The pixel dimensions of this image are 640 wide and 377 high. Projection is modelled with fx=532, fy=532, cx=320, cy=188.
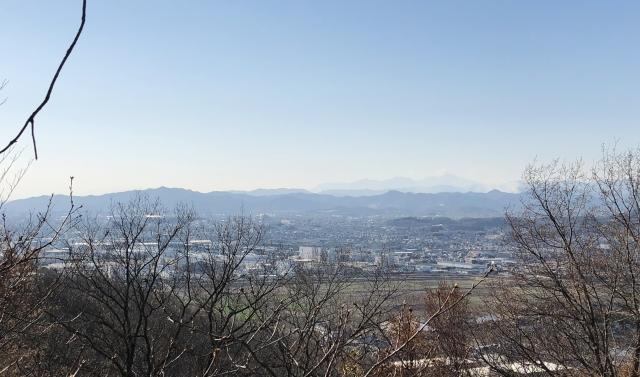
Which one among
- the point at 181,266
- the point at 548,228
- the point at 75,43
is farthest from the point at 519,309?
the point at 75,43

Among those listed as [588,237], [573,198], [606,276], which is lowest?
[606,276]

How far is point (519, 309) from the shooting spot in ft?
33.8

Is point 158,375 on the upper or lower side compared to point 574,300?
upper

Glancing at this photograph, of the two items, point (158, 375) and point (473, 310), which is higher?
point (158, 375)

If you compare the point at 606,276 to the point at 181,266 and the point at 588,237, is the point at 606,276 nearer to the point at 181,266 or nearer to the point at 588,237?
the point at 588,237

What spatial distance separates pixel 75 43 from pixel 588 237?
10970 mm

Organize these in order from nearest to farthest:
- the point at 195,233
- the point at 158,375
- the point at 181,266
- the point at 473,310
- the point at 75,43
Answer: the point at 75,43, the point at 158,375, the point at 181,266, the point at 195,233, the point at 473,310

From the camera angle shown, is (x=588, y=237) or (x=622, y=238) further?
(x=588, y=237)

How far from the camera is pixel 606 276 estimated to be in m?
9.30

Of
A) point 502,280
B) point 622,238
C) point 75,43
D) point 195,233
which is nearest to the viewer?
point 75,43

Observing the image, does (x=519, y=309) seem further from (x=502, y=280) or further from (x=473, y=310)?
(x=473, y=310)

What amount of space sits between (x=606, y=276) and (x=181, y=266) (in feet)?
25.6

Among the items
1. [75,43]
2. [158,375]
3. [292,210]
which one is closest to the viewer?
[75,43]

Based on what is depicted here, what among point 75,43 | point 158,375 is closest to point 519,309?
point 158,375
